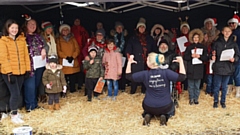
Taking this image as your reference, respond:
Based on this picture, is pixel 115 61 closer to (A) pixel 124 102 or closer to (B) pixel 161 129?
(A) pixel 124 102

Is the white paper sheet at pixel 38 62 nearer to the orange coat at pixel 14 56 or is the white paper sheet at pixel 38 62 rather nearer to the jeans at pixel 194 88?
the orange coat at pixel 14 56

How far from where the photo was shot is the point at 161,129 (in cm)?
474

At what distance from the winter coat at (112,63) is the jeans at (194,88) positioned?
59.5 inches

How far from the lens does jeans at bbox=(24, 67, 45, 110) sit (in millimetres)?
5625

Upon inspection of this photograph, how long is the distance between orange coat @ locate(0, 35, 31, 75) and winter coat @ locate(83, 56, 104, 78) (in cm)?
139

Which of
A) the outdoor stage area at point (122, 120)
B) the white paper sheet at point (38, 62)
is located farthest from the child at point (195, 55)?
the white paper sheet at point (38, 62)

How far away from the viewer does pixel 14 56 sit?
16.4 ft

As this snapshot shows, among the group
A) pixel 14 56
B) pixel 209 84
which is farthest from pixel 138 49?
pixel 14 56

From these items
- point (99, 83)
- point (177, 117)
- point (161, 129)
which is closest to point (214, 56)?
point (177, 117)

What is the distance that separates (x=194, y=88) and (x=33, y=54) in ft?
10.8

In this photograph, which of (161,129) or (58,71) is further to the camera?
(58,71)

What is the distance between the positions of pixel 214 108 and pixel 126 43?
2508 millimetres

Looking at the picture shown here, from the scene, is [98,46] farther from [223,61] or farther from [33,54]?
[223,61]

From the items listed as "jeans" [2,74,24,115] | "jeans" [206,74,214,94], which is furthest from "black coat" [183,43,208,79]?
"jeans" [2,74,24,115]
